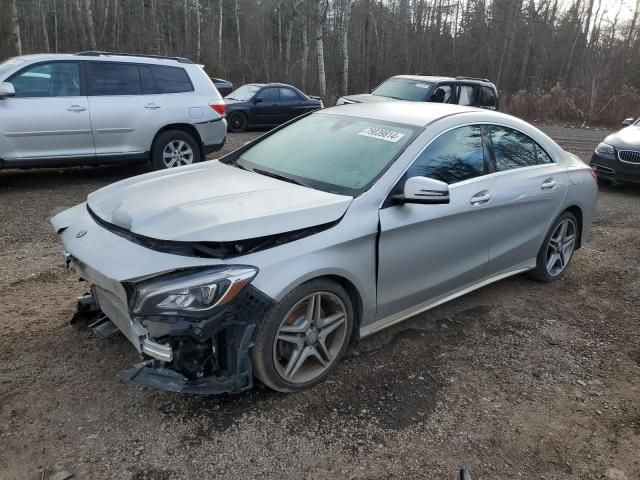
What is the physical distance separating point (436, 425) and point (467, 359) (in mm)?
812

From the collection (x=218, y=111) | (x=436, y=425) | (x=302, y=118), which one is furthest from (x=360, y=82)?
(x=436, y=425)

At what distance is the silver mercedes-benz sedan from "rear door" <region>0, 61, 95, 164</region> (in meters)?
4.21

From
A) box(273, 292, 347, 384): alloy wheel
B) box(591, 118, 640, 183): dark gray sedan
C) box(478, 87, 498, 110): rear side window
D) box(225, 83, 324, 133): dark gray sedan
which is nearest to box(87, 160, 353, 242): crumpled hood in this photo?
box(273, 292, 347, 384): alloy wheel

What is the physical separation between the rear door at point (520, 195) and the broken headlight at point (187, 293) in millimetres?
2314

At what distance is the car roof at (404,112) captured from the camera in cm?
390

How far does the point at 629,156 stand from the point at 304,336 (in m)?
8.46

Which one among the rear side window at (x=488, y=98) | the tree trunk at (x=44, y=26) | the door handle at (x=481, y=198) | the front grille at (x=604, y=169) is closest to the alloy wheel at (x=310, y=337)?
the door handle at (x=481, y=198)

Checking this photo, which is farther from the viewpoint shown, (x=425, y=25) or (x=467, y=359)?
(x=425, y=25)

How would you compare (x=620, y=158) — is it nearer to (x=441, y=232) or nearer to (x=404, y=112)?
(x=404, y=112)

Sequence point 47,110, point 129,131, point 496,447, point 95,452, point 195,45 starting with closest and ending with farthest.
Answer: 1. point 95,452
2. point 496,447
3. point 47,110
4. point 129,131
5. point 195,45

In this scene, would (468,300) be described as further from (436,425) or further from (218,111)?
(218,111)

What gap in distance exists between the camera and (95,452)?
2635mm

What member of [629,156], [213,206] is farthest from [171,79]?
[629,156]

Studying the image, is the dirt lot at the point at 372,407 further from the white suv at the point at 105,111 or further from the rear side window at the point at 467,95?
the rear side window at the point at 467,95
